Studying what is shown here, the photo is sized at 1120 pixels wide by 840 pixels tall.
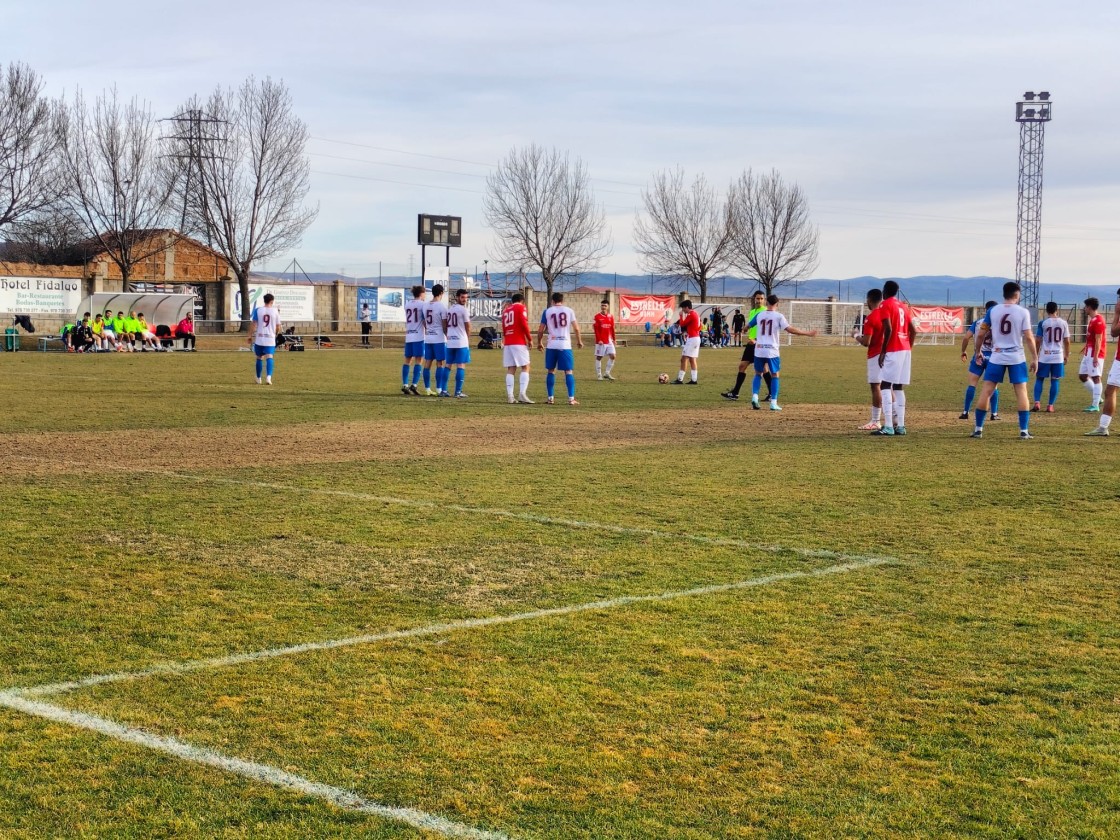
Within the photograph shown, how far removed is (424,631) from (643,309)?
61.8 metres

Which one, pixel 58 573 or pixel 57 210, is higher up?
pixel 57 210

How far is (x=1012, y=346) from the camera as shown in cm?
1571

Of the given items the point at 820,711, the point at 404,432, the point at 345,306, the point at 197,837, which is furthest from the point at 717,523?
the point at 345,306

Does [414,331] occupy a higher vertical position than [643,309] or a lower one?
lower

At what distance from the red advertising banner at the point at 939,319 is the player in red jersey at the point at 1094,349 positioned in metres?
52.1

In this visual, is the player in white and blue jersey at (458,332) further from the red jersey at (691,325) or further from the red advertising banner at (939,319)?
the red advertising banner at (939,319)

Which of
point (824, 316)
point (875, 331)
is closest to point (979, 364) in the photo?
point (875, 331)

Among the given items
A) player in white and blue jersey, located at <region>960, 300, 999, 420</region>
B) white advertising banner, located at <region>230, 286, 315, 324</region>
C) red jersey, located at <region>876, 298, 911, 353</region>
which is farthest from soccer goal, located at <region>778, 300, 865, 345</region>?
red jersey, located at <region>876, 298, 911, 353</region>

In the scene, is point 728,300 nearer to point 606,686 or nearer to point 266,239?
point 266,239

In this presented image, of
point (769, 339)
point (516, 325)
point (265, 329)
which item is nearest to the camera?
point (769, 339)

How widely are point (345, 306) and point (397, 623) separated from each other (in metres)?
57.0

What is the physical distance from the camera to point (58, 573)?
7352 millimetres

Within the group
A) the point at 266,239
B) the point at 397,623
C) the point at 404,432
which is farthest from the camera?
the point at 266,239

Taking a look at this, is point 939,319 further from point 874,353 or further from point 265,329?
point 874,353
